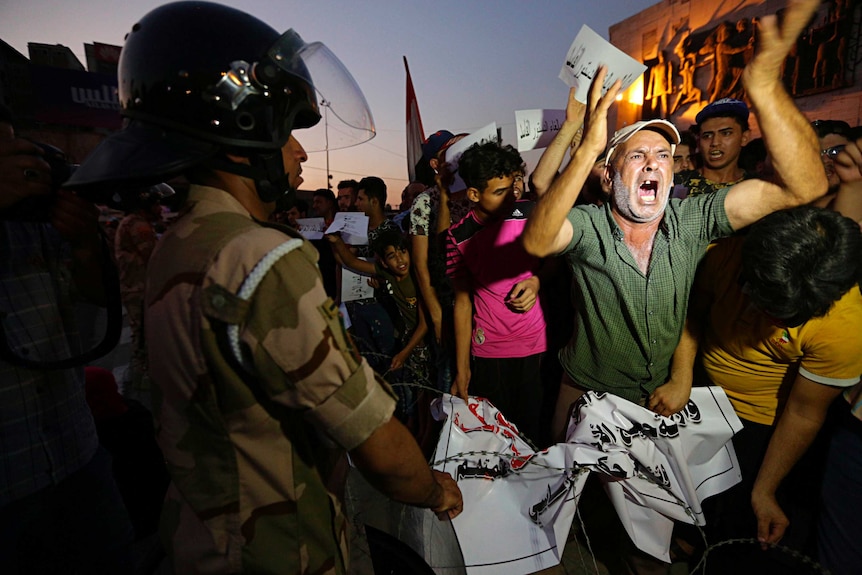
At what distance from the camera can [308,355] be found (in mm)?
874

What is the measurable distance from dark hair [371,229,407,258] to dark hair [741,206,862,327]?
2695 mm

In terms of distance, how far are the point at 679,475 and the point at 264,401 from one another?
178cm

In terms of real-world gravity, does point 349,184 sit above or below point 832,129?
above

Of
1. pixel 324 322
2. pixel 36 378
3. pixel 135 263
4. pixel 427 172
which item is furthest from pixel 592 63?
pixel 135 263

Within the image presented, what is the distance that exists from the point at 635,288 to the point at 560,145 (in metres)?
0.99

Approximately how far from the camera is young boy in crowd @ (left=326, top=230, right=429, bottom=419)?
3.67 meters

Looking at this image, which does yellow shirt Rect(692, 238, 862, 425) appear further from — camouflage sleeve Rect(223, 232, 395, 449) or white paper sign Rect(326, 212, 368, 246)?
white paper sign Rect(326, 212, 368, 246)

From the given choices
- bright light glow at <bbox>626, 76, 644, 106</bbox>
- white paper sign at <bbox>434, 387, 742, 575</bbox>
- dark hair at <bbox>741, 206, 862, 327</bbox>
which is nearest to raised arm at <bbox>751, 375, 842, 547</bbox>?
white paper sign at <bbox>434, 387, 742, 575</bbox>

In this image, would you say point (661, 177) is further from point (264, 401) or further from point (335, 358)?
point (264, 401)

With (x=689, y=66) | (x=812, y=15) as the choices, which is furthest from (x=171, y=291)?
(x=689, y=66)

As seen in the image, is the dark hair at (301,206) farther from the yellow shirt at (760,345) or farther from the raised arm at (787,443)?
the raised arm at (787,443)

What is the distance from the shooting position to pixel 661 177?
1.97 metres

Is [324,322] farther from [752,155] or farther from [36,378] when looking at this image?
[752,155]

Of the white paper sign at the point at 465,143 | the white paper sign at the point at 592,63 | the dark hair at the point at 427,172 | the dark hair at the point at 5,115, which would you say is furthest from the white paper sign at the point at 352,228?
the dark hair at the point at 5,115
